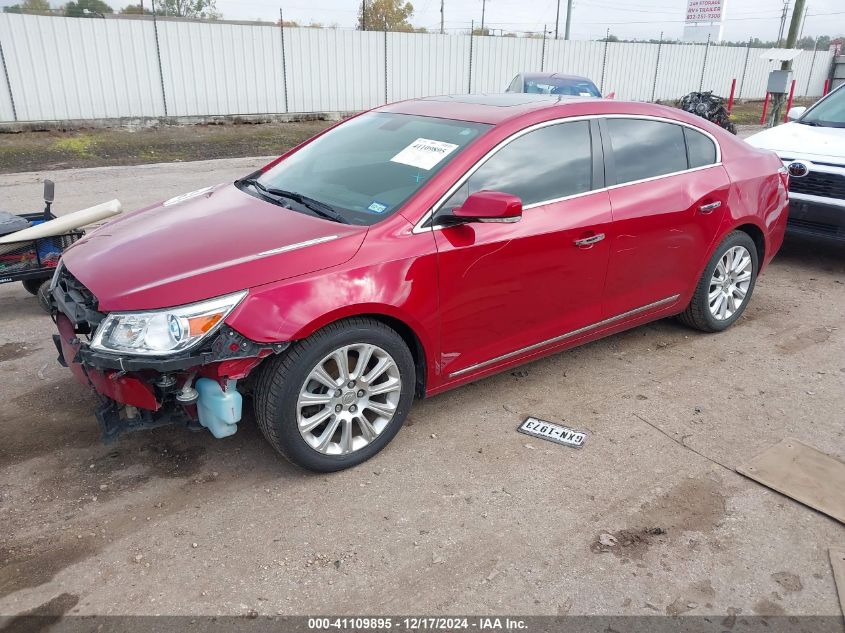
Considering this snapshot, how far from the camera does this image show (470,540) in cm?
291

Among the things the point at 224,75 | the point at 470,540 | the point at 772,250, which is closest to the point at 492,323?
the point at 470,540

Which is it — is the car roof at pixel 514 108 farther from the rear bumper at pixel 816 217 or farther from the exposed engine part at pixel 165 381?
the rear bumper at pixel 816 217

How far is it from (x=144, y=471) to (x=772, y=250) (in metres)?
4.70

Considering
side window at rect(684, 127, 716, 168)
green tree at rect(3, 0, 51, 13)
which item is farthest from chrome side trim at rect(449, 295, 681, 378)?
green tree at rect(3, 0, 51, 13)

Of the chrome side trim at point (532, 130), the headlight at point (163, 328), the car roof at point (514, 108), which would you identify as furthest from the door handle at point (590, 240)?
the headlight at point (163, 328)

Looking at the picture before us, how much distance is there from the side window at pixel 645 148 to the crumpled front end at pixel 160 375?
2.42 meters

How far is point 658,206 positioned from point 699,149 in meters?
0.73

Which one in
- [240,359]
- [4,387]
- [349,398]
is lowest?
[4,387]

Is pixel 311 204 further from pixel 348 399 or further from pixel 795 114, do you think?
pixel 795 114

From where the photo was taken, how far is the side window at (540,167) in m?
3.54

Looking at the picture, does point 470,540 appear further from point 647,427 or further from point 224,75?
point 224,75

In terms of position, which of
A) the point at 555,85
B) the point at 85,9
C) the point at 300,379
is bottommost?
the point at 300,379

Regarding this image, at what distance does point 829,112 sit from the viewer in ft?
24.1

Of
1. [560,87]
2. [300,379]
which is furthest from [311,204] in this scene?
[560,87]
